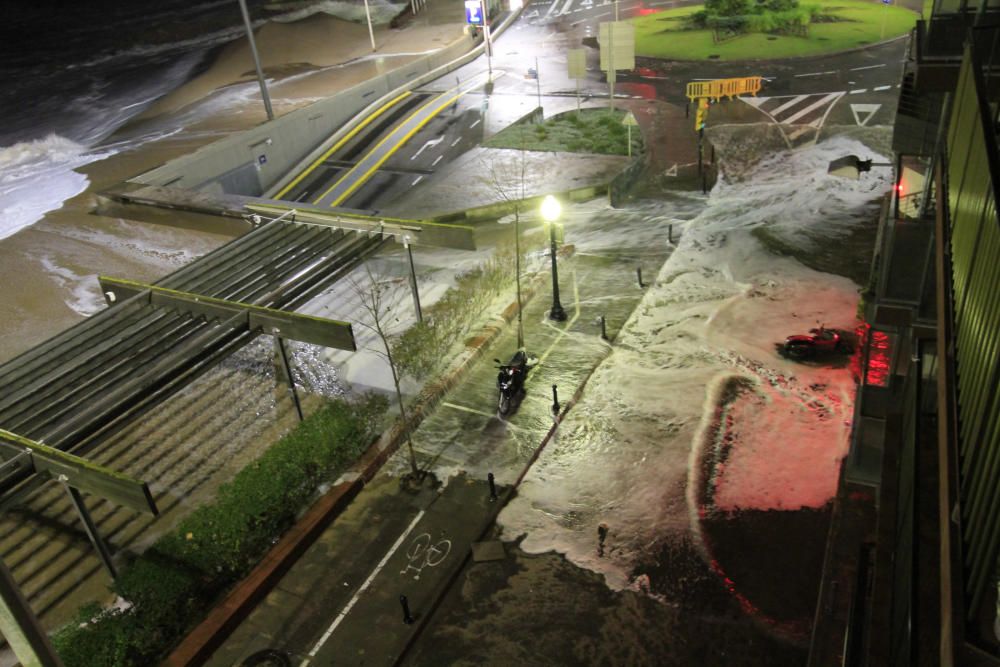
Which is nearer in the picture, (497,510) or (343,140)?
(497,510)

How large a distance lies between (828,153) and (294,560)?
2885cm

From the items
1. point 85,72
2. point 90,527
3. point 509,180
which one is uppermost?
point 85,72

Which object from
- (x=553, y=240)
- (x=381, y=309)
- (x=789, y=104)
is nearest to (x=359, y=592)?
(x=381, y=309)

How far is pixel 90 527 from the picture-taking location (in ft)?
41.8

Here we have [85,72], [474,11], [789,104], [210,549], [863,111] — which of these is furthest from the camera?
[85,72]

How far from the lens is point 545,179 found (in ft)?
101

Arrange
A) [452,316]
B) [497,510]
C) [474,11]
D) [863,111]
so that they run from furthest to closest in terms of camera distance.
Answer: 1. [474,11]
2. [863,111]
3. [452,316]
4. [497,510]

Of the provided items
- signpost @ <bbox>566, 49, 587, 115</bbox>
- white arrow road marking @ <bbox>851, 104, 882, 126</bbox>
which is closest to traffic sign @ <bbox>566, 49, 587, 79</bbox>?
signpost @ <bbox>566, 49, 587, 115</bbox>

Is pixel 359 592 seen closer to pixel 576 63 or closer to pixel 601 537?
pixel 601 537

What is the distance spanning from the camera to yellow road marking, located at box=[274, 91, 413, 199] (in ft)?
116

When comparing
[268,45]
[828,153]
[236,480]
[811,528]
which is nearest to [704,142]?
[828,153]

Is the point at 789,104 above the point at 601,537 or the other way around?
above

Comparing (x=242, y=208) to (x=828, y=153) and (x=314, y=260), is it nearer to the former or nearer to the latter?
(x=314, y=260)

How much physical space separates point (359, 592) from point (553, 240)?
10.9 metres
